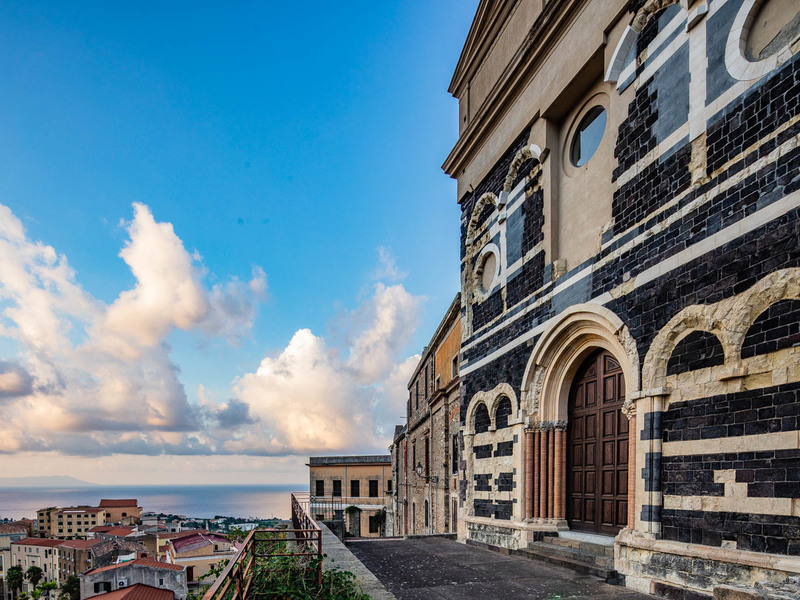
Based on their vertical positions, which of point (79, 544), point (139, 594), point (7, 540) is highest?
Answer: point (139, 594)

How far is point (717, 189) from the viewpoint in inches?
232

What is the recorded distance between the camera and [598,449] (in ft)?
27.4

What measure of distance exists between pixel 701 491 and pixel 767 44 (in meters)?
4.85

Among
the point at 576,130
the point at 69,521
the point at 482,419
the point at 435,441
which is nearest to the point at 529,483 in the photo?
the point at 482,419

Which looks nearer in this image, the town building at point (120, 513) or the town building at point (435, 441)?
the town building at point (435, 441)

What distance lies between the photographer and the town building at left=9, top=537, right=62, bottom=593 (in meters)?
67.0

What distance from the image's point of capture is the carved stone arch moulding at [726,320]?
5051 millimetres

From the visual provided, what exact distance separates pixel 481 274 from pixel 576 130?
13.4 ft

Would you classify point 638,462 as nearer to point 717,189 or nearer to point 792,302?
point 792,302

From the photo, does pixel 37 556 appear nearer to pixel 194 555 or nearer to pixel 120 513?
pixel 194 555

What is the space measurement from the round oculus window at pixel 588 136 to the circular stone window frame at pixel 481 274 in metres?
2.73

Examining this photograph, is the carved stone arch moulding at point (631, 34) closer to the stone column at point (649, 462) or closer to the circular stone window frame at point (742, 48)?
the circular stone window frame at point (742, 48)

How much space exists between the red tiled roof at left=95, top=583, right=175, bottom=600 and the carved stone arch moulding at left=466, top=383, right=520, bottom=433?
94.9 feet

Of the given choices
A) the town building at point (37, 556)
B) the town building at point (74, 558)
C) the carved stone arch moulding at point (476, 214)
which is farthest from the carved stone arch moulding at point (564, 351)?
the town building at point (37, 556)
